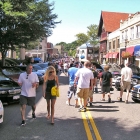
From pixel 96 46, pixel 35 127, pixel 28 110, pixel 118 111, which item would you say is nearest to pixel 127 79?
pixel 118 111

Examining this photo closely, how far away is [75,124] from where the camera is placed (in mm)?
6918

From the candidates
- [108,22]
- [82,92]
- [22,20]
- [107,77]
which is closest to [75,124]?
[82,92]

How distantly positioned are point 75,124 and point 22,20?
13.9 m

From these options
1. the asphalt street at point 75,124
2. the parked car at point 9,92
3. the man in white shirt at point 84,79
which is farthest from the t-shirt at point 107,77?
the parked car at point 9,92

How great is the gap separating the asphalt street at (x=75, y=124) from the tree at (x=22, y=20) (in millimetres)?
10219

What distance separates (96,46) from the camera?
6575cm

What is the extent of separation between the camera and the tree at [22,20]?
58.6 ft

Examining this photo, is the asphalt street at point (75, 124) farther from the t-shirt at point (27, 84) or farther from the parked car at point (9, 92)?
the t-shirt at point (27, 84)

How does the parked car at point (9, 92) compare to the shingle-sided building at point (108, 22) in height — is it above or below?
below

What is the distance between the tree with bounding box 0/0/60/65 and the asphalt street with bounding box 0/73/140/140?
402 inches

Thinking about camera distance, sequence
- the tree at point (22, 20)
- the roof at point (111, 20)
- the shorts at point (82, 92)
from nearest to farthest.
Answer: the shorts at point (82, 92) → the tree at point (22, 20) → the roof at point (111, 20)

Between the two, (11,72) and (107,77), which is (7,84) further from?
(107,77)

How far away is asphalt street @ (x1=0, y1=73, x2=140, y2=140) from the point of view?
582 cm

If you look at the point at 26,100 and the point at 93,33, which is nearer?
the point at 26,100
